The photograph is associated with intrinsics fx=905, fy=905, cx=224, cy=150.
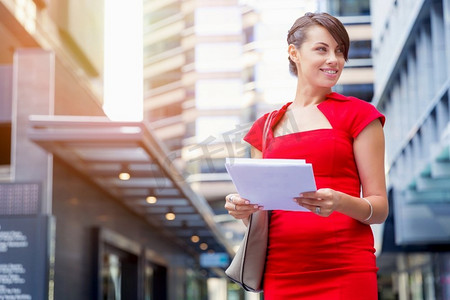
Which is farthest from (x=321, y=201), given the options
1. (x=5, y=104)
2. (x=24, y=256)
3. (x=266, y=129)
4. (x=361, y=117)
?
(x=5, y=104)

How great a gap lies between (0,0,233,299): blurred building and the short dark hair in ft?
22.3

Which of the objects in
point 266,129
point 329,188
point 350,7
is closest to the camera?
point 329,188

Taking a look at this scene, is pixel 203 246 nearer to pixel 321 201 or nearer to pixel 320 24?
pixel 320 24

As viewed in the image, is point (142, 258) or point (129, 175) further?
point (142, 258)

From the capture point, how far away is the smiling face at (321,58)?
8.21 ft

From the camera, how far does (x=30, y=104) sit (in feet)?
33.5

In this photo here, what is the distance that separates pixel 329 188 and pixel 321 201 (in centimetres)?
13

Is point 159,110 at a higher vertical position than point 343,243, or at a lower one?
higher

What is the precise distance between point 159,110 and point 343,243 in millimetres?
55853

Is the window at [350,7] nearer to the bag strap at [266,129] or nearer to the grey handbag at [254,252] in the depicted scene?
the bag strap at [266,129]

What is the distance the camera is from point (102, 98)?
14.0 meters

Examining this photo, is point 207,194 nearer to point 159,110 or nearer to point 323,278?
point 159,110

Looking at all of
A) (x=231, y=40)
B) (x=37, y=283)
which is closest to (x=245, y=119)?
(x=231, y=40)

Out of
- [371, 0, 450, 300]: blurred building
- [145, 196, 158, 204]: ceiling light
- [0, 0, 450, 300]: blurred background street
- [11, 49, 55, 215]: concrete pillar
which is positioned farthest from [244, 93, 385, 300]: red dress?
[145, 196, 158, 204]: ceiling light
